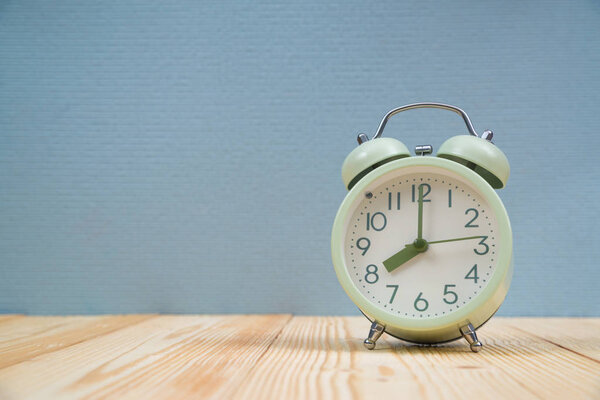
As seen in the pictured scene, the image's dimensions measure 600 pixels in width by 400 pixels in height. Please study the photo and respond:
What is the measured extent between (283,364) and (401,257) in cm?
27

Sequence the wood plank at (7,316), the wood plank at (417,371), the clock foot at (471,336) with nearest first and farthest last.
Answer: the wood plank at (417,371)
the clock foot at (471,336)
the wood plank at (7,316)

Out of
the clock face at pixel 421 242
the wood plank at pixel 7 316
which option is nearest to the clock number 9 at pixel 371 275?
the clock face at pixel 421 242

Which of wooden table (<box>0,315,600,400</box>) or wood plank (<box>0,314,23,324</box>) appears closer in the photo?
wooden table (<box>0,315,600,400</box>)

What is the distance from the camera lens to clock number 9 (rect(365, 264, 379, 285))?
961 millimetres

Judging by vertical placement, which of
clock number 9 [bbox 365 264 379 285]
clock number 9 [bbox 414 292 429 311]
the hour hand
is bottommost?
clock number 9 [bbox 414 292 429 311]

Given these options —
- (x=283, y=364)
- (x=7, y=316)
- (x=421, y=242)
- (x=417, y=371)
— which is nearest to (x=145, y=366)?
(x=283, y=364)

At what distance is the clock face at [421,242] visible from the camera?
0.93 meters

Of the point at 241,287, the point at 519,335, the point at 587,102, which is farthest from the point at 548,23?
the point at 241,287

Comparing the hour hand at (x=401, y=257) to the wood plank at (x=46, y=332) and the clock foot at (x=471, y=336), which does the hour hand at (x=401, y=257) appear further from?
the wood plank at (x=46, y=332)

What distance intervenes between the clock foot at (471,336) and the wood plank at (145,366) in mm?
306

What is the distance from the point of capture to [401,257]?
3.12 feet

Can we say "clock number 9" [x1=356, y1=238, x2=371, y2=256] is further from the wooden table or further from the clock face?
the wooden table

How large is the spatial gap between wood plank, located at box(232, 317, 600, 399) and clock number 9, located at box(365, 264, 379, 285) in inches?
4.2

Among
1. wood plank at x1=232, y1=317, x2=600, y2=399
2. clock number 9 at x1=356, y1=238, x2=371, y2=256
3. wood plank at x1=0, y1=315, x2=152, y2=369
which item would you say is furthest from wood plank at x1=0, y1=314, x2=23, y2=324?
clock number 9 at x1=356, y1=238, x2=371, y2=256
